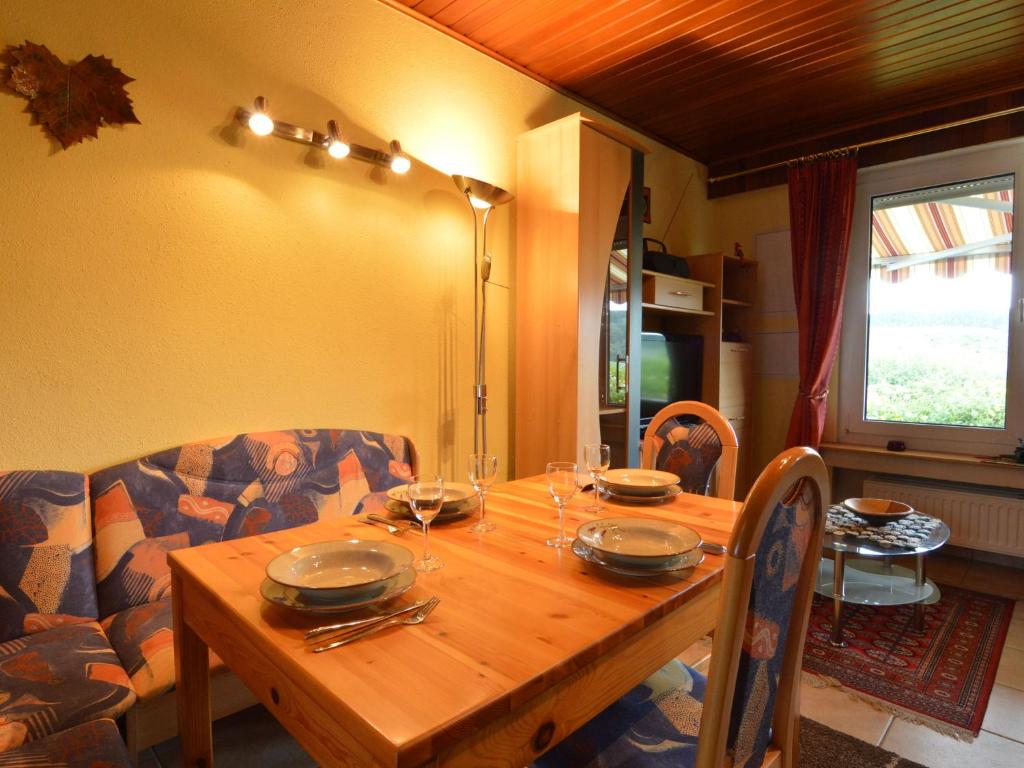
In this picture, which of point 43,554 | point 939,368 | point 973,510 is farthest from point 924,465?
point 43,554

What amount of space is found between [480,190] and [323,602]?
6.25ft

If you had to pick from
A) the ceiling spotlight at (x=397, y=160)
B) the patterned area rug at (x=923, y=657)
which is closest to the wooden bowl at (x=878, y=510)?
the patterned area rug at (x=923, y=657)

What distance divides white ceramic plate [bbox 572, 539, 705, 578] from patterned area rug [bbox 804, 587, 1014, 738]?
142 cm

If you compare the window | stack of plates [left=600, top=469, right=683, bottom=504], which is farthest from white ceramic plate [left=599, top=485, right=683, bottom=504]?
the window

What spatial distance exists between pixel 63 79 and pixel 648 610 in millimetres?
2049

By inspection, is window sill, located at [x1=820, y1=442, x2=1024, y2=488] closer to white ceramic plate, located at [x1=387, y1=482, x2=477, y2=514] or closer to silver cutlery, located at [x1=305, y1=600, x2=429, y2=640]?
white ceramic plate, located at [x1=387, y1=482, x2=477, y2=514]

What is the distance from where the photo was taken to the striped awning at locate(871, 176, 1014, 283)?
3.25 meters

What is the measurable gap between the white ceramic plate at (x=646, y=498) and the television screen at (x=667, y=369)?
152 centimetres

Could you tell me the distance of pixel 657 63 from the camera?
9.48ft

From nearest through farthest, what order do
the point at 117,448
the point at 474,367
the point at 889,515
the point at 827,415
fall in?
the point at 117,448 → the point at 889,515 → the point at 474,367 → the point at 827,415

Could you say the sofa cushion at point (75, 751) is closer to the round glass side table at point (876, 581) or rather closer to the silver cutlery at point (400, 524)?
the silver cutlery at point (400, 524)

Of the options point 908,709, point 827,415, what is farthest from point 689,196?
point 908,709

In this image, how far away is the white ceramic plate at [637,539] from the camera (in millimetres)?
1059

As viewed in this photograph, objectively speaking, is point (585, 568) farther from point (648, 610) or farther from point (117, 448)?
point (117, 448)
